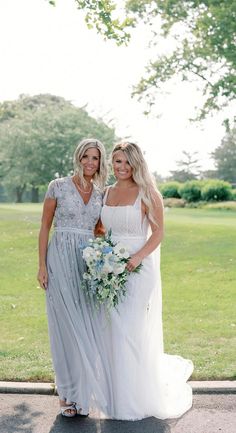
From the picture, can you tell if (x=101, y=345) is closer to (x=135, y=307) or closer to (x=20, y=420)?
(x=135, y=307)

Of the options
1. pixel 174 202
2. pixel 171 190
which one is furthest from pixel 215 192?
pixel 171 190

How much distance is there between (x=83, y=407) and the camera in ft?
17.2

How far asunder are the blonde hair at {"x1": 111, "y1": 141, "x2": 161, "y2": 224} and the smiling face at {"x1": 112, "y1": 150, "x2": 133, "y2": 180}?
0.04 metres

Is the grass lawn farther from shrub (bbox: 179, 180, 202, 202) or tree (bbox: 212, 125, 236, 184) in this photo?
tree (bbox: 212, 125, 236, 184)

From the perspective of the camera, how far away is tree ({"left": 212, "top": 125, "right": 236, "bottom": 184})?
271 feet

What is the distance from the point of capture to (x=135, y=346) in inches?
211

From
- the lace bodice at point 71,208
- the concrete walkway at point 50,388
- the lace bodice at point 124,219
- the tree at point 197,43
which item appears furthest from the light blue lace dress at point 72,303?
the tree at point 197,43

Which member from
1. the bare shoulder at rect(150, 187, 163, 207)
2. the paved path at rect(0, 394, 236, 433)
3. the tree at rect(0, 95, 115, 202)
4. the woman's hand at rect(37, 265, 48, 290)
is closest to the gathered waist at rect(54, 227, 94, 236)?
the woman's hand at rect(37, 265, 48, 290)

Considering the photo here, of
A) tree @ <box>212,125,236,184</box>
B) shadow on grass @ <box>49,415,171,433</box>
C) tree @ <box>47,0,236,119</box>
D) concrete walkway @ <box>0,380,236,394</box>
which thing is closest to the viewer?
shadow on grass @ <box>49,415,171,433</box>

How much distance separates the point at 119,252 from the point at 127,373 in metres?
1.10

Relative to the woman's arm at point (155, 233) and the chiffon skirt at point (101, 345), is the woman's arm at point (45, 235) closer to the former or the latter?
the chiffon skirt at point (101, 345)

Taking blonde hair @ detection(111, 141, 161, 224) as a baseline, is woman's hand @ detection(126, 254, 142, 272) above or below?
below

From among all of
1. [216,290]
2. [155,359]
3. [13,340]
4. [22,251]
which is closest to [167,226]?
[22,251]

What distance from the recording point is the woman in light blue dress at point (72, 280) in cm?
527
